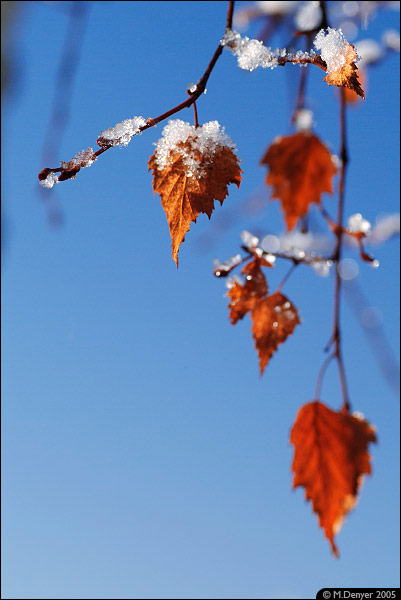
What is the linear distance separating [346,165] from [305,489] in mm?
347

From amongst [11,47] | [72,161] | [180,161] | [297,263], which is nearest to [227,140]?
[180,161]

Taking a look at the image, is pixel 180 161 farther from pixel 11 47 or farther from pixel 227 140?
pixel 11 47

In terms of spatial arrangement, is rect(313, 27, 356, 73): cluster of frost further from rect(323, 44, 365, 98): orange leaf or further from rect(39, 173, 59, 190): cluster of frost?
rect(39, 173, 59, 190): cluster of frost

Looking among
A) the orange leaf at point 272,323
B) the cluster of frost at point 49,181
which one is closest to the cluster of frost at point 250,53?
the cluster of frost at point 49,181

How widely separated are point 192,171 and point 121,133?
0.10 m

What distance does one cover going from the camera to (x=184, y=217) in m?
0.59

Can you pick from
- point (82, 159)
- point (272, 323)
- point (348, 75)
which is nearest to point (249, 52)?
point (348, 75)

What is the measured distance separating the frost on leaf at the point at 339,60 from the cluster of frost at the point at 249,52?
5 cm

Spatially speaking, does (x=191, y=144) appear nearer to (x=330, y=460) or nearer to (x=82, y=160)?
(x=82, y=160)

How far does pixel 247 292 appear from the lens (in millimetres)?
829

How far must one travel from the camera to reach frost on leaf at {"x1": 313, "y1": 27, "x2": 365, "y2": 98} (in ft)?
1.75

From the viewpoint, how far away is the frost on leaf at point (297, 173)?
0.42 m

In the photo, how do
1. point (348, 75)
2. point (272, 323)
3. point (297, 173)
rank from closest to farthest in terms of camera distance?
point (297, 173) < point (348, 75) < point (272, 323)

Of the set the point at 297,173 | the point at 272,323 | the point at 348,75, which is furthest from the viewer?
the point at 272,323
